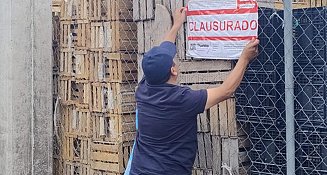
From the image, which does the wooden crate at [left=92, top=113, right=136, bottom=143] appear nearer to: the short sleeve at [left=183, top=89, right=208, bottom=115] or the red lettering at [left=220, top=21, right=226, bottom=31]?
the red lettering at [left=220, top=21, right=226, bottom=31]

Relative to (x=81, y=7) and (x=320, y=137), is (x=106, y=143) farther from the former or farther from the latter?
(x=320, y=137)

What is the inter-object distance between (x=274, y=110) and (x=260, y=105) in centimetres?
13

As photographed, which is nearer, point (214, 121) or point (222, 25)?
point (222, 25)

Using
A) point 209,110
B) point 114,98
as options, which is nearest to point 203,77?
point 209,110

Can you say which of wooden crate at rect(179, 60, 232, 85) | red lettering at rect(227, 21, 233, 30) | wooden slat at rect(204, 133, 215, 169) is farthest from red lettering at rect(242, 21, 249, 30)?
wooden slat at rect(204, 133, 215, 169)

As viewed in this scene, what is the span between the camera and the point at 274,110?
4785 mm

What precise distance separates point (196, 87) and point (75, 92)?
2012mm

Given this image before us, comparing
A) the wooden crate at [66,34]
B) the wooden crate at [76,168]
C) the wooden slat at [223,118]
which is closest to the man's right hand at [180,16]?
the wooden slat at [223,118]

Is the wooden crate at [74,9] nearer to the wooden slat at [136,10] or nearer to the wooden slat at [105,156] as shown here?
the wooden slat at [136,10]

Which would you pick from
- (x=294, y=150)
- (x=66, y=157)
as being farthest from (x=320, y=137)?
(x=66, y=157)

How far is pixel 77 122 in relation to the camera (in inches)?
264

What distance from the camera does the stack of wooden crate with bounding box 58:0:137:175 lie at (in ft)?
19.9

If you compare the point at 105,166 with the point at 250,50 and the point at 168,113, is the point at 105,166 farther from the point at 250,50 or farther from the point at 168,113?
the point at 250,50

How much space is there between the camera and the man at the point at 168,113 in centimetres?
405
